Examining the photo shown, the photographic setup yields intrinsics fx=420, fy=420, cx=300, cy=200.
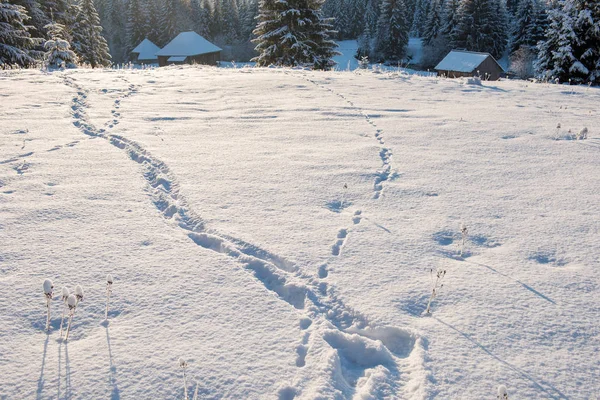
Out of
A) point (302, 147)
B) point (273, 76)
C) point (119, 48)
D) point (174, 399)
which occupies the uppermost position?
point (119, 48)

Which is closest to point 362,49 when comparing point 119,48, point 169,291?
point 119,48

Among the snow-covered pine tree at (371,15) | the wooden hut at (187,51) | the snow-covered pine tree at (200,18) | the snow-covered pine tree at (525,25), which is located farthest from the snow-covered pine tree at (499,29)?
the snow-covered pine tree at (200,18)

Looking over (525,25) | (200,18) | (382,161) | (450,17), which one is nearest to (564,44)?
(382,161)

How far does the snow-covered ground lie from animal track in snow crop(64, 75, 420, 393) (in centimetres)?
1

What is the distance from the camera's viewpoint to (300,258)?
10.7 ft

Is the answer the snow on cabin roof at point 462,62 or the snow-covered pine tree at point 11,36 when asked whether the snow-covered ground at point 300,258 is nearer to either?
the snow-covered pine tree at point 11,36

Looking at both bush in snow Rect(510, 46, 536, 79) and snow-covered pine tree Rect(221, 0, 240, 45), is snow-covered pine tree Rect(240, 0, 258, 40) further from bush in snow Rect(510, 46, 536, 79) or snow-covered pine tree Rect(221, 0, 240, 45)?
bush in snow Rect(510, 46, 536, 79)

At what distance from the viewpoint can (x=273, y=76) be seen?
39.7ft

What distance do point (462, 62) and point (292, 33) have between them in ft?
69.2

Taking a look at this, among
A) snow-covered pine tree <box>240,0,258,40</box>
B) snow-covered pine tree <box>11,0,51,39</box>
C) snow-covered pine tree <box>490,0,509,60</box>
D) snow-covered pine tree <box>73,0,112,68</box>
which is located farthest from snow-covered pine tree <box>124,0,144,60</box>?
snow-covered pine tree <box>490,0,509,60</box>

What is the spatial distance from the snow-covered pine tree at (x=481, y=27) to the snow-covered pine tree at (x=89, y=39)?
132ft

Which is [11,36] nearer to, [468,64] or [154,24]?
[468,64]

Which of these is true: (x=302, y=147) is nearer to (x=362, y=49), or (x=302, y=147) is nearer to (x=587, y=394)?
(x=587, y=394)

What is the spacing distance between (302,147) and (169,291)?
349 cm
